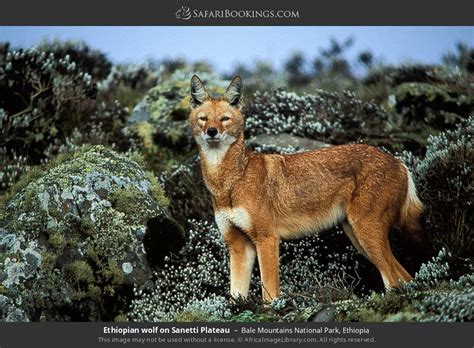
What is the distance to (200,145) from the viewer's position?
8.19 meters

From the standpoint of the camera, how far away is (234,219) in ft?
26.2

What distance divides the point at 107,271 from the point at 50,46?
7200 millimetres

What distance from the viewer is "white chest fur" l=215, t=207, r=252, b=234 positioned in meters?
7.94

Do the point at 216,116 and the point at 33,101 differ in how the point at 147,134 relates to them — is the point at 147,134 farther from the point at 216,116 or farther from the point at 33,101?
the point at 216,116

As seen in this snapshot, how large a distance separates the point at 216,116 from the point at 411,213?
2494 millimetres

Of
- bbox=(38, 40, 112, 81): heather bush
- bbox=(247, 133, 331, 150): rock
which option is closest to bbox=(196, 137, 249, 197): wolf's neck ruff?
bbox=(247, 133, 331, 150): rock

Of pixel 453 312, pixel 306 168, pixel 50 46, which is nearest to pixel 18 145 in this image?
pixel 50 46

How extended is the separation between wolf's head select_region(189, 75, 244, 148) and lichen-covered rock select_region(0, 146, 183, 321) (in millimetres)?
1236

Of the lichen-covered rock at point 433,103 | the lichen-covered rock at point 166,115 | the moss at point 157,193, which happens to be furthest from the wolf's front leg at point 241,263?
the lichen-covered rock at point 433,103

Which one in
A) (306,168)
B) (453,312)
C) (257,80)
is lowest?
(453,312)

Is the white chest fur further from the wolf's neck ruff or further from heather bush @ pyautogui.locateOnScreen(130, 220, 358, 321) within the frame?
heather bush @ pyautogui.locateOnScreen(130, 220, 358, 321)

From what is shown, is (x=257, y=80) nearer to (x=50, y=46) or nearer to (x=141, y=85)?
(x=141, y=85)
